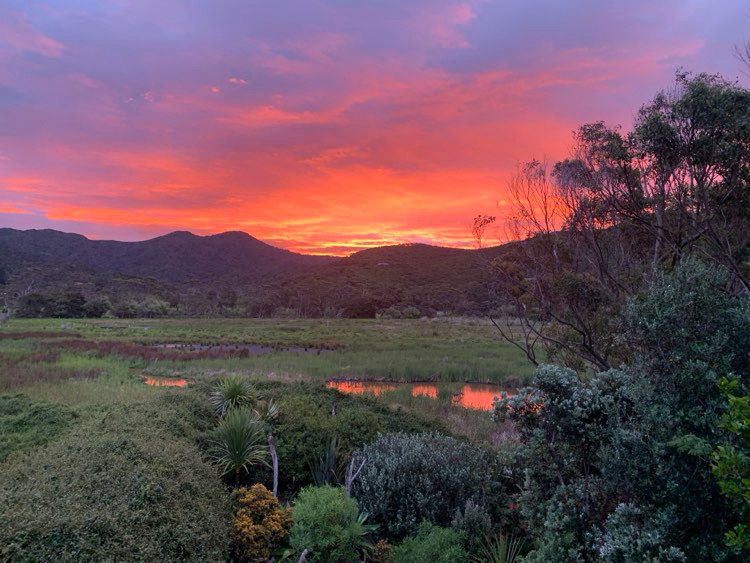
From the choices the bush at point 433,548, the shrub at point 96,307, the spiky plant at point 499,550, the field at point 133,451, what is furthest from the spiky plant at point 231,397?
the shrub at point 96,307

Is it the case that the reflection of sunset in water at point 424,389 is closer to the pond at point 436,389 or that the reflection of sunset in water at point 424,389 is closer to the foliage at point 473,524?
the pond at point 436,389

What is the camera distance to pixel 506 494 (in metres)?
7.06

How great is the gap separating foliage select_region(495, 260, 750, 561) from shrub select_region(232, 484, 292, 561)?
3.10m

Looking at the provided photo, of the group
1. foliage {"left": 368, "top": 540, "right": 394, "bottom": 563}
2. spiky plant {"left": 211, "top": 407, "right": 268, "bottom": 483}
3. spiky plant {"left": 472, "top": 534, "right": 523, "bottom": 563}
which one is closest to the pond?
spiky plant {"left": 211, "top": 407, "right": 268, "bottom": 483}

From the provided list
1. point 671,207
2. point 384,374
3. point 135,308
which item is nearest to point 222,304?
point 135,308

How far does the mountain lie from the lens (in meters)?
148

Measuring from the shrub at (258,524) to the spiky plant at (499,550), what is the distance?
8.32ft

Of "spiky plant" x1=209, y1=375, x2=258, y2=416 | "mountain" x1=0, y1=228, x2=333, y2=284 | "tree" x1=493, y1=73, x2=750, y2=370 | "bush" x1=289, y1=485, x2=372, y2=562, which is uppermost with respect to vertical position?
"mountain" x1=0, y1=228, x2=333, y2=284

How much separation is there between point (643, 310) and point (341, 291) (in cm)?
9553

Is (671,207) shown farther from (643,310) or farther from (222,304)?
(222,304)

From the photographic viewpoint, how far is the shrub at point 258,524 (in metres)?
5.64

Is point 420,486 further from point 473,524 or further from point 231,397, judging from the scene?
point 231,397

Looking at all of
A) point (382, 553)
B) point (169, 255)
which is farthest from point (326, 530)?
point (169, 255)

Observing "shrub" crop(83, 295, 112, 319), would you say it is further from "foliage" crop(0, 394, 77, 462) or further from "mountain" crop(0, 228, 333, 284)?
"foliage" crop(0, 394, 77, 462)
